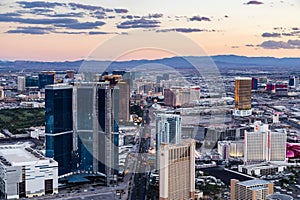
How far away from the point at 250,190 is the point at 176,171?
3.00ft

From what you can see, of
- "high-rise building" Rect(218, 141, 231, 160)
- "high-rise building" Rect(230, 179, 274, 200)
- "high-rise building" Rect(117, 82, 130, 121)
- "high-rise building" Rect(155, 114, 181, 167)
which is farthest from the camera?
"high-rise building" Rect(218, 141, 231, 160)

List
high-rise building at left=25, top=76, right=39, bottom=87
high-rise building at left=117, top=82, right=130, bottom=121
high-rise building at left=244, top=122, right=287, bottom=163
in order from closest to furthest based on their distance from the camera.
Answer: high-rise building at left=117, top=82, right=130, bottom=121
high-rise building at left=244, top=122, right=287, bottom=163
high-rise building at left=25, top=76, right=39, bottom=87

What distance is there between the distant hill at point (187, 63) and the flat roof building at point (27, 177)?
160cm

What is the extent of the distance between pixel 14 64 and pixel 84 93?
40.4 ft

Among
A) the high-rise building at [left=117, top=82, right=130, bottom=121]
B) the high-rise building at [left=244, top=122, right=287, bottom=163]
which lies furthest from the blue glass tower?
the high-rise building at [left=244, top=122, right=287, bottom=163]

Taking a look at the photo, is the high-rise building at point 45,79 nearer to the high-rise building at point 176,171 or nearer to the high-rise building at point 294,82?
the high-rise building at point 176,171

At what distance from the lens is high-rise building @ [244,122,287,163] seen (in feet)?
28.4

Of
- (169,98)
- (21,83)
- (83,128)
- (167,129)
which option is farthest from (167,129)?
(21,83)

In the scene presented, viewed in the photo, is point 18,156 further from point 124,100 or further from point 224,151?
point 224,151

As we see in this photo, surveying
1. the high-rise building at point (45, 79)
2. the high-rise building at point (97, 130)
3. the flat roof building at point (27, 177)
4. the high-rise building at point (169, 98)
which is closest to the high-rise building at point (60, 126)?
the high-rise building at point (97, 130)

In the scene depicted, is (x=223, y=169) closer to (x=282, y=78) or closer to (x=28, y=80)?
(x=28, y=80)

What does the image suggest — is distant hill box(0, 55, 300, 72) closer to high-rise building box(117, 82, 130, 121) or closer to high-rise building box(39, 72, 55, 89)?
high-rise building box(39, 72, 55, 89)

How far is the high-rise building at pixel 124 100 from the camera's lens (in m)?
8.02

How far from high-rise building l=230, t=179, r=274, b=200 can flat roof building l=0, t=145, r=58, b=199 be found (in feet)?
8.23
